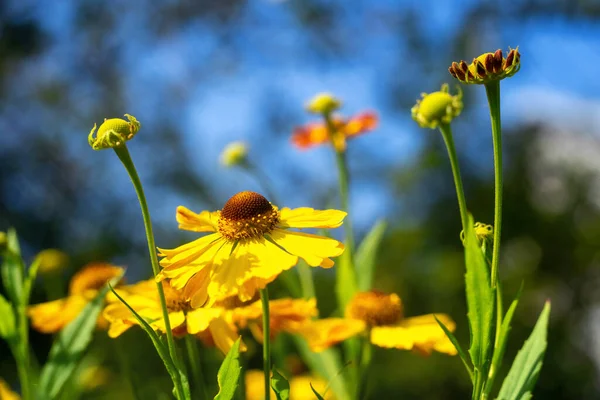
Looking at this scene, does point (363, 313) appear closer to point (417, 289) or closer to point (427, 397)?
point (427, 397)

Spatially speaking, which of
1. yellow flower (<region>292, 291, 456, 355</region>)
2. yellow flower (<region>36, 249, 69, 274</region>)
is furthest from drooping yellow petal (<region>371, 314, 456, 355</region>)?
yellow flower (<region>36, 249, 69, 274</region>)

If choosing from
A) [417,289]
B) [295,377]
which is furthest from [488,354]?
[417,289]

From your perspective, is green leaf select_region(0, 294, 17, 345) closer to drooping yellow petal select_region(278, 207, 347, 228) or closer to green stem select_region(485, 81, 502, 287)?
drooping yellow petal select_region(278, 207, 347, 228)

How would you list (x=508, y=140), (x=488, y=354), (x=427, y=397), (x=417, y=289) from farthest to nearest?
1. (x=508, y=140)
2. (x=417, y=289)
3. (x=427, y=397)
4. (x=488, y=354)

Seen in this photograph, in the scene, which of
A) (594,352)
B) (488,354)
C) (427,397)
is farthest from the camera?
(594,352)

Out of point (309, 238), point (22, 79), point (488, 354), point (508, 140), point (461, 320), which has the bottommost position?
point (461, 320)

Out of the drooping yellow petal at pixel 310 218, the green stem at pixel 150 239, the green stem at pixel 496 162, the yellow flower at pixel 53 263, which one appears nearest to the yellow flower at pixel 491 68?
the green stem at pixel 496 162

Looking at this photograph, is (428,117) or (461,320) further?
(461,320)

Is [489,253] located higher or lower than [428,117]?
lower
